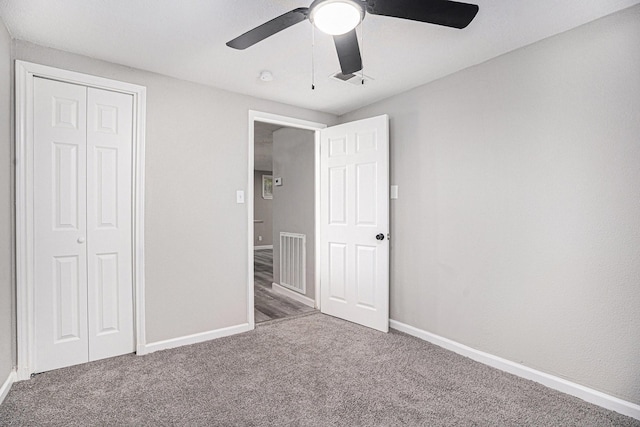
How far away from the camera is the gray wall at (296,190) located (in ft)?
13.0

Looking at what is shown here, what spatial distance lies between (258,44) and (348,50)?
0.83 metres

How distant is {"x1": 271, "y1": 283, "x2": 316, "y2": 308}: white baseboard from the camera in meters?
3.96

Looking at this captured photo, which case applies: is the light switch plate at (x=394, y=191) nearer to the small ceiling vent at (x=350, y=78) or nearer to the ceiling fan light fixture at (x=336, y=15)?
the small ceiling vent at (x=350, y=78)

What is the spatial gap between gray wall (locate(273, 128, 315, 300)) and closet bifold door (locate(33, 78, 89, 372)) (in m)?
2.22

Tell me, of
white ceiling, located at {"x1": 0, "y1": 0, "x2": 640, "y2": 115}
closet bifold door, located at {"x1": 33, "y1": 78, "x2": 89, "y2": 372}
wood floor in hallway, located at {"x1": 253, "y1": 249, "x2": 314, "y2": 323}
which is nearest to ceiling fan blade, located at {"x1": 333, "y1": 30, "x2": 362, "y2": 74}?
white ceiling, located at {"x1": 0, "y1": 0, "x2": 640, "y2": 115}

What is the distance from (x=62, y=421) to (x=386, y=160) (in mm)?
2831

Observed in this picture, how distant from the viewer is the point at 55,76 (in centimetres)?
228

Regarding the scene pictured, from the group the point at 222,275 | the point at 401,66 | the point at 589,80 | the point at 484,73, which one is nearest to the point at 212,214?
the point at 222,275

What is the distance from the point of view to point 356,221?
330cm

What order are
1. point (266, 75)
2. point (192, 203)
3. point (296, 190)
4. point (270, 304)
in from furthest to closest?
point (296, 190), point (270, 304), point (192, 203), point (266, 75)

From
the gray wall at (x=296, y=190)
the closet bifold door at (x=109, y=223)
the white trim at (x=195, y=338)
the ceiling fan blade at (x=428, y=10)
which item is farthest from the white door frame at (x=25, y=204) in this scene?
the gray wall at (x=296, y=190)

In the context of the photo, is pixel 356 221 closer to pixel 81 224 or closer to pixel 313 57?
pixel 313 57

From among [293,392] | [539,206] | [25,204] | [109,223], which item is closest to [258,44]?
[109,223]

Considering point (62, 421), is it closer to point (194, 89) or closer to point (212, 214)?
point (212, 214)
